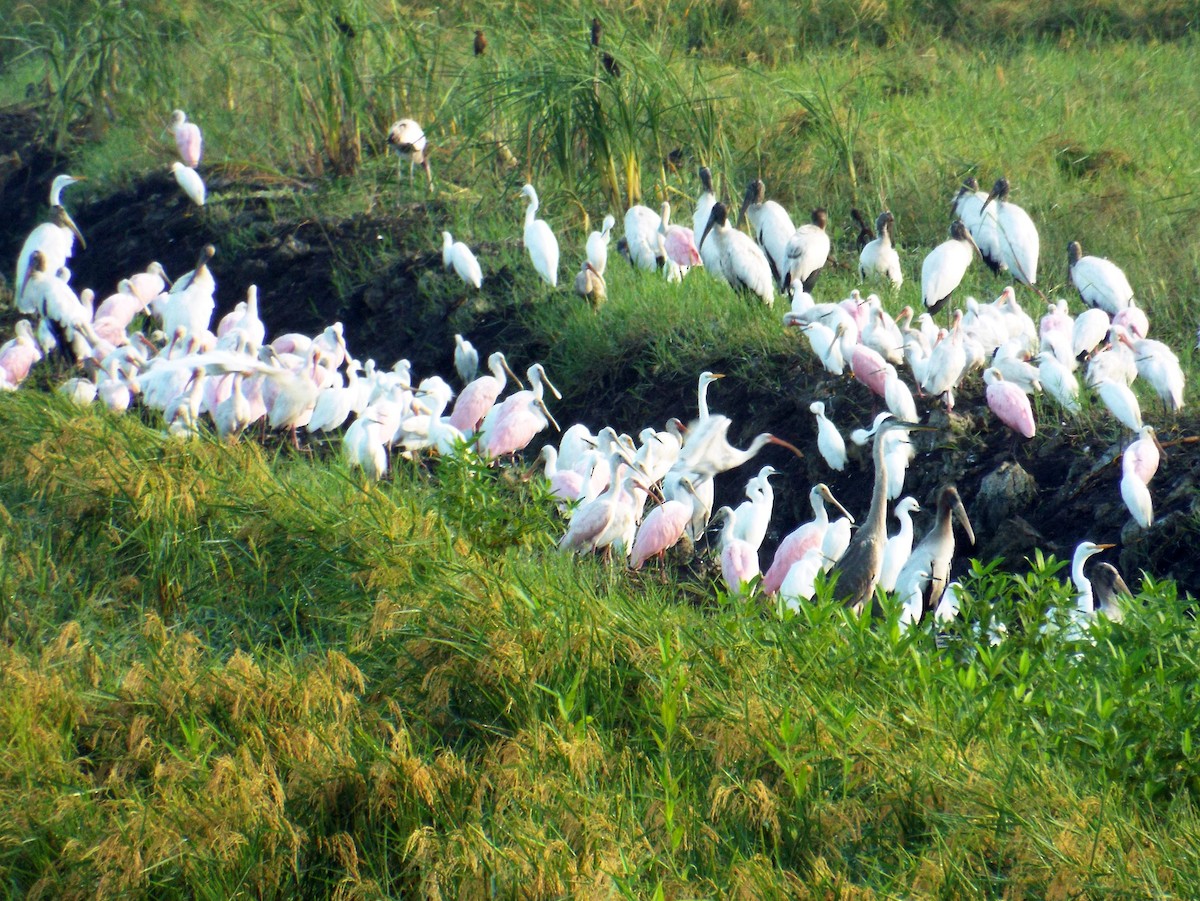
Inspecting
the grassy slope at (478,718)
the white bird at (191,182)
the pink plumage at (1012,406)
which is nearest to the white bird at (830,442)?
the pink plumage at (1012,406)

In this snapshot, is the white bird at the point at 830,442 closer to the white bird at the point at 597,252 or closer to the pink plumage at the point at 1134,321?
the pink plumage at the point at 1134,321

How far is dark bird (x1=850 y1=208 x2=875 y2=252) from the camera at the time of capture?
366 inches

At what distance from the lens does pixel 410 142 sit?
1052 cm

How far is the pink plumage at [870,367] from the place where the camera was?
656cm

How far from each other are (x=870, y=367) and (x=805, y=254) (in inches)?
75.7

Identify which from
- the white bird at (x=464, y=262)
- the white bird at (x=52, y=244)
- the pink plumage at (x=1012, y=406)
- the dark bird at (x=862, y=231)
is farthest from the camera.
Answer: the white bird at (x=52, y=244)

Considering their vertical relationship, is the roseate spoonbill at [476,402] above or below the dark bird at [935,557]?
below

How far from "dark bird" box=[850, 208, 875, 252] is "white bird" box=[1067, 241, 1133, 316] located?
5.35 ft

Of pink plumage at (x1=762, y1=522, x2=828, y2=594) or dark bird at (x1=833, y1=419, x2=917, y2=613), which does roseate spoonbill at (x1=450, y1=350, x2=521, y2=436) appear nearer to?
pink plumage at (x1=762, y1=522, x2=828, y2=594)

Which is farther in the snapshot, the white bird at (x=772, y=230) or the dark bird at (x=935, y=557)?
the white bird at (x=772, y=230)

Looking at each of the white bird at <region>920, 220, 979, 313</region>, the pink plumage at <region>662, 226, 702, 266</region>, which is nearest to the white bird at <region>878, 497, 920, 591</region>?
the white bird at <region>920, 220, 979, 313</region>

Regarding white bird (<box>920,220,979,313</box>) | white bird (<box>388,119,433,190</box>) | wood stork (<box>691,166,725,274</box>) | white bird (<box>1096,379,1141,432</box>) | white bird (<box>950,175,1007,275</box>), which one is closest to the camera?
white bird (<box>1096,379,1141,432</box>)

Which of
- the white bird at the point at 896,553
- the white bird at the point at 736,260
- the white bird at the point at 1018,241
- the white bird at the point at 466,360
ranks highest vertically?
the white bird at the point at 896,553

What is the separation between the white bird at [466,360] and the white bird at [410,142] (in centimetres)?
234
